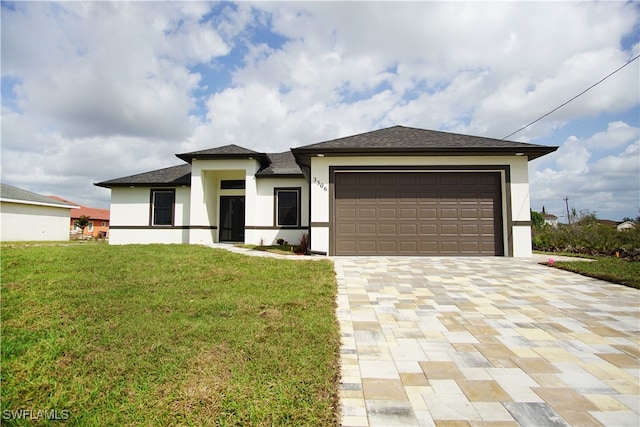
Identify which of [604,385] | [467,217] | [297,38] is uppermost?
[297,38]

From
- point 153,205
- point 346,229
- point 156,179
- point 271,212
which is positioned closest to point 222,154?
point 271,212

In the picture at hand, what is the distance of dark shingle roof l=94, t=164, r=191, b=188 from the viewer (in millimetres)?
13117

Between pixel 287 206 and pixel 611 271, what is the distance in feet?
33.4

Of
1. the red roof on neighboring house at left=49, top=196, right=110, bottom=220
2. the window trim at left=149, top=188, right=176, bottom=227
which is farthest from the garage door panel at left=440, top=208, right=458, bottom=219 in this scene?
the red roof on neighboring house at left=49, top=196, right=110, bottom=220

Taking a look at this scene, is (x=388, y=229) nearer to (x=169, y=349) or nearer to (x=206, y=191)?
(x=169, y=349)

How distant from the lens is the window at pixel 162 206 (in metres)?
13.4

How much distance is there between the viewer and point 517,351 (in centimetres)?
293

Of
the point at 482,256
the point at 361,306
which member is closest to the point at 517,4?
the point at 482,256

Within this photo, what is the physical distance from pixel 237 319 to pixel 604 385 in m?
3.58

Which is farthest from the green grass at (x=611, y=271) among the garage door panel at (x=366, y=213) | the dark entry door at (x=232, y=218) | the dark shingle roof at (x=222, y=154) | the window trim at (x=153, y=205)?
the window trim at (x=153, y=205)

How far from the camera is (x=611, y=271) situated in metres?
6.42

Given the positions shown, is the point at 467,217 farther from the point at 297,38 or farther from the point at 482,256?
the point at 297,38

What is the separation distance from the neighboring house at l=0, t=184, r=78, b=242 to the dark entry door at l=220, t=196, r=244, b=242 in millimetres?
13612

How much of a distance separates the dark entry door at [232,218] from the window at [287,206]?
234cm
